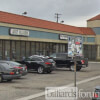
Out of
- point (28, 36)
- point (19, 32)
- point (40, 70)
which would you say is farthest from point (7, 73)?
point (28, 36)

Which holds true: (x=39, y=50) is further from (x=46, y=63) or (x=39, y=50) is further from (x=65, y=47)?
(x=46, y=63)

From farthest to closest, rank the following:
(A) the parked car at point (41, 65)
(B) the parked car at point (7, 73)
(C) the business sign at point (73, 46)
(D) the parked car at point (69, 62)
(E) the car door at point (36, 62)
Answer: (D) the parked car at point (69, 62)
(E) the car door at point (36, 62)
(A) the parked car at point (41, 65)
(B) the parked car at point (7, 73)
(C) the business sign at point (73, 46)

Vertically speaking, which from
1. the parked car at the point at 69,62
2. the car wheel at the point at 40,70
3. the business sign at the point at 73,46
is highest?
the business sign at the point at 73,46

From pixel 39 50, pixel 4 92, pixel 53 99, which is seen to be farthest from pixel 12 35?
pixel 53 99

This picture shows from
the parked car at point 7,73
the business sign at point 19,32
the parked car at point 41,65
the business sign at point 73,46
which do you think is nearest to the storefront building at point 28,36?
the business sign at point 19,32

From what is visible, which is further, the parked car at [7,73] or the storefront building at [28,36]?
the storefront building at [28,36]

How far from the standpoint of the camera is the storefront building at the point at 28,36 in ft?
105

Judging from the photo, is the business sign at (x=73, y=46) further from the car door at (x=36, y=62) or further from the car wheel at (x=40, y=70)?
the car door at (x=36, y=62)

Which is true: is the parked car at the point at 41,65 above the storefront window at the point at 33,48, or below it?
below

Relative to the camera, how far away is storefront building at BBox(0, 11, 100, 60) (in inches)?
1259

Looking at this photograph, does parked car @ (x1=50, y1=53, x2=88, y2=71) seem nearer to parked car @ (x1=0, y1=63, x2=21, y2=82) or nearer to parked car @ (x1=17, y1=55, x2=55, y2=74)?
parked car @ (x1=17, y1=55, x2=55, y2=74)

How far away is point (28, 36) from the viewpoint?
35469 mm

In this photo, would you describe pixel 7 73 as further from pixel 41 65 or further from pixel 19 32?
pixel 19 32

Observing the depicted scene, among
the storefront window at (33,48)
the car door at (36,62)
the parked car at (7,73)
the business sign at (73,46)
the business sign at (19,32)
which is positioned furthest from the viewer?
the storefront window at (33,48)
